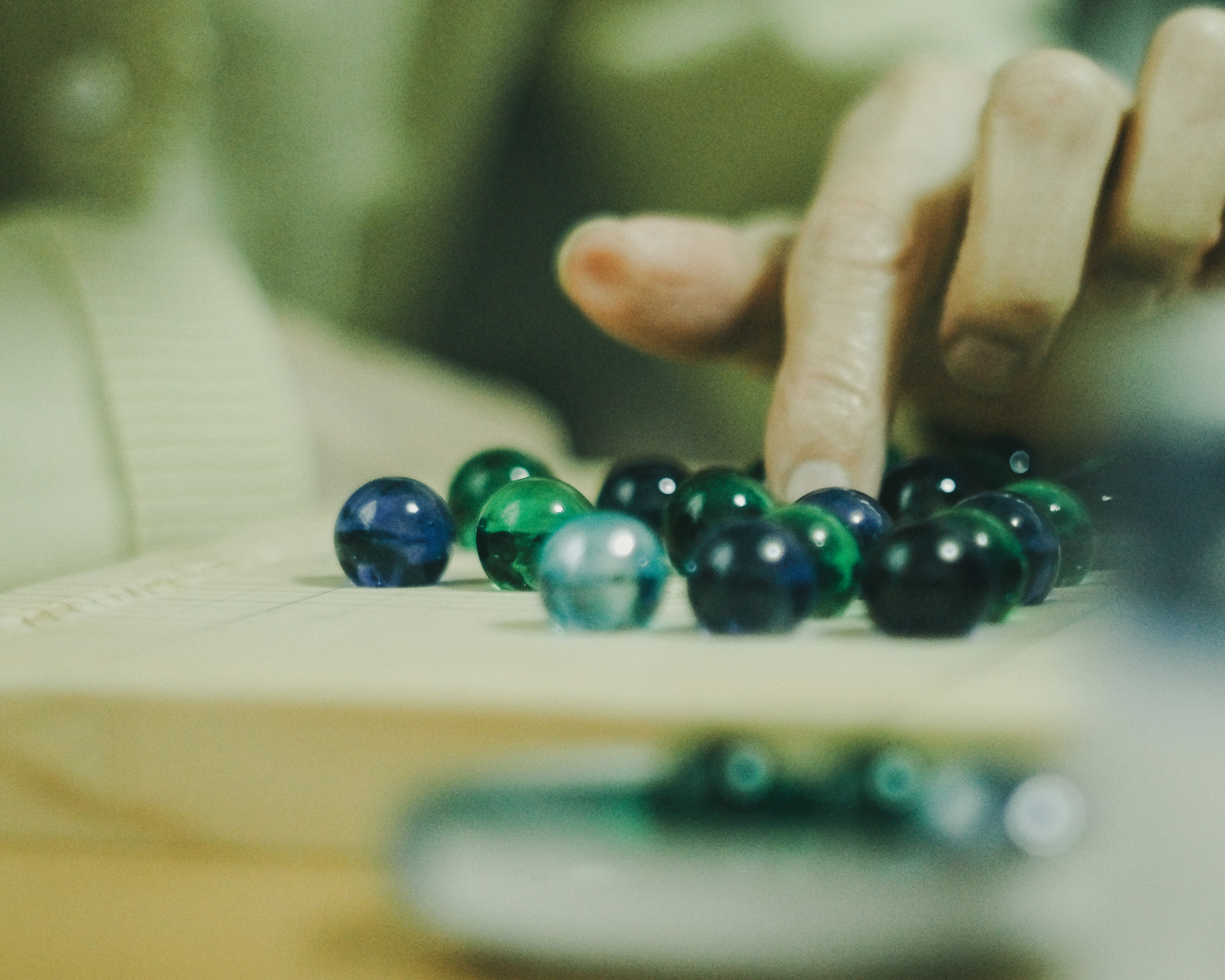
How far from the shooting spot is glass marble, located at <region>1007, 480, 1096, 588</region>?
63 cm

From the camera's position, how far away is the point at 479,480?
0.79m

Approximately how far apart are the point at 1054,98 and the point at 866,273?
0.15 meters

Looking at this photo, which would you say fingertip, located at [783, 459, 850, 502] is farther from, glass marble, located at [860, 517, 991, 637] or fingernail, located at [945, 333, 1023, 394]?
glass marble, located at [860, 517, 991, 637]

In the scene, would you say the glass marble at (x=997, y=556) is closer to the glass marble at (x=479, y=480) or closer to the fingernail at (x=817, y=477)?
the fingernail at (x=817, y=477)

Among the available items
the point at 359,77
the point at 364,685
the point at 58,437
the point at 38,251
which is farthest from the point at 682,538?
the point at 359,77

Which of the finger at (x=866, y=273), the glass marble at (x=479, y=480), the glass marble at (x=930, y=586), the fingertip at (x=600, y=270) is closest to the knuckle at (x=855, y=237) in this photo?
the finger at (x=866, y=273)

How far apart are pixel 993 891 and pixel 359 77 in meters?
1.52

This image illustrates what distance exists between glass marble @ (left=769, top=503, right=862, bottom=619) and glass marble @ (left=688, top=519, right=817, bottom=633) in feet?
0.08

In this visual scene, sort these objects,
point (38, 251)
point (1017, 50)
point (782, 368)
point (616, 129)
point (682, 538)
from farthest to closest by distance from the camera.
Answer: point (616, 129)
point (1017, 50)
point (38, 251)
point (782, 368)
point (682, 538)

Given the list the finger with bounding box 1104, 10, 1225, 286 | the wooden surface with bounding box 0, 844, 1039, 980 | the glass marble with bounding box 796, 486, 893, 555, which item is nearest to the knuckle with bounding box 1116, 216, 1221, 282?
the finger with bounding box 1104, 10, 1225, 286

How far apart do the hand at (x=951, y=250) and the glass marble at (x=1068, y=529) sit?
0.13 meters

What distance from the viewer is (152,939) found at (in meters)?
0.30

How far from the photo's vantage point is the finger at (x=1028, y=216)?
0.76 m

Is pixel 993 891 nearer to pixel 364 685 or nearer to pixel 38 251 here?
pixel 364 685
